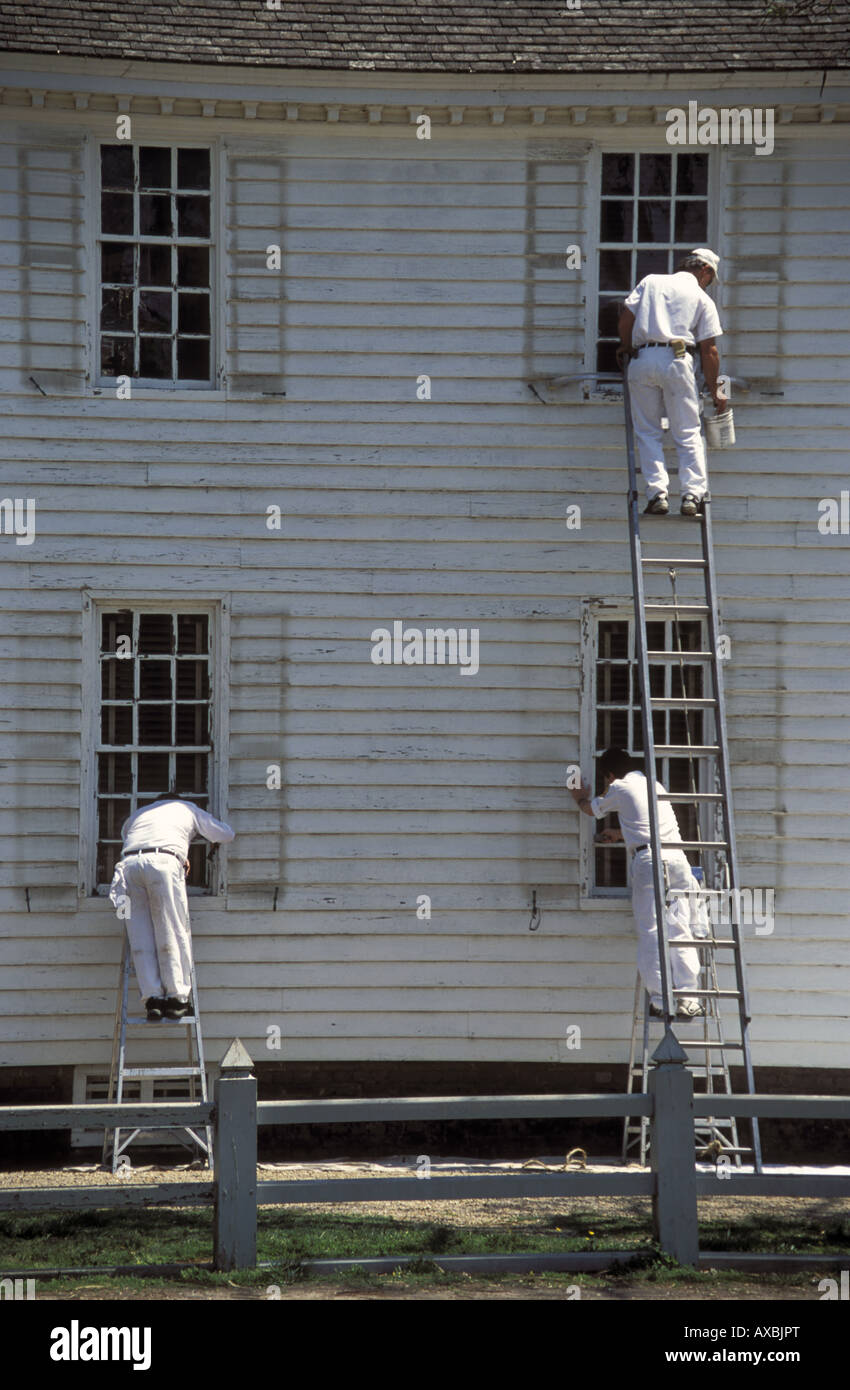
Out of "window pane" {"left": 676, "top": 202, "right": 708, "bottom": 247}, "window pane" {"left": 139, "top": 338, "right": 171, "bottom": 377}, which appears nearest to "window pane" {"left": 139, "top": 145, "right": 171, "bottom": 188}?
"window pane" {"left": 139, "top": 338, "right": 171, "bottom": 377}

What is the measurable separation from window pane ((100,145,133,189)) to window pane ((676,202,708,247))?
3632 millimetres

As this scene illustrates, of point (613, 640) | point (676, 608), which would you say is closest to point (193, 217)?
point (613, 640)

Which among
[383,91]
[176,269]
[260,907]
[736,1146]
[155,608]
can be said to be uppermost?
[383,91]

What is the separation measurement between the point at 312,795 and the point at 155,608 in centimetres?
159

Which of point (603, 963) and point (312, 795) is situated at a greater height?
point (312, 795)

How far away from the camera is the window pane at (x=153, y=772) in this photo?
9.88 m

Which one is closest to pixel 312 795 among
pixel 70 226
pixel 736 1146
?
pixel 736 1146

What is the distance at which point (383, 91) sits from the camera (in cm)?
981

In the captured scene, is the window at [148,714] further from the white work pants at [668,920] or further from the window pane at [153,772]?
the white work pants at [668,920]

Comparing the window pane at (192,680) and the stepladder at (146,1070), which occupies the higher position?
the window pane at (192,680)

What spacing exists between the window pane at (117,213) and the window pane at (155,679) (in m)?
2.85

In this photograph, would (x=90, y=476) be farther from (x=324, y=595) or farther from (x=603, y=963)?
(x=603, y=963)

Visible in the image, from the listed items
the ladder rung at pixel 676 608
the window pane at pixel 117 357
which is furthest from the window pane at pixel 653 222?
the window pane at pixel 117 357

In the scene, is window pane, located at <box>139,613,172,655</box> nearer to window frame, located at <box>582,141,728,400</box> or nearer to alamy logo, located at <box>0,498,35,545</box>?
alamy logo, located at <box>0,498,35,545</box>
